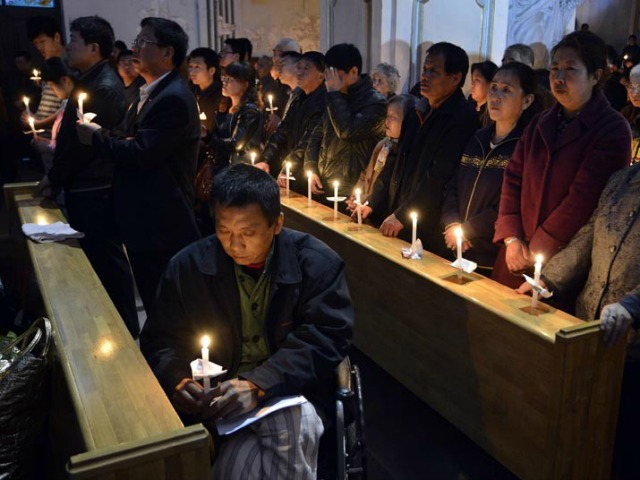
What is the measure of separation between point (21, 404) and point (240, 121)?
3706mm

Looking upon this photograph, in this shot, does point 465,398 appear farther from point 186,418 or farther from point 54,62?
point 54,62

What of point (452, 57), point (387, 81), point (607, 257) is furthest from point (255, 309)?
point (387, 81)

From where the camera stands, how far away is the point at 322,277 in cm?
205

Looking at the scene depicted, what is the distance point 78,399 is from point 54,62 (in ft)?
12.1

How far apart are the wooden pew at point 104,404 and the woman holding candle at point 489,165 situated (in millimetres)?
1728

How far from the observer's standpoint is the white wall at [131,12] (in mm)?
11211

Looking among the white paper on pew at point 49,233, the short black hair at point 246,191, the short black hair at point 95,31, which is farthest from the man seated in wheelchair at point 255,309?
the short black hair at point 95,31

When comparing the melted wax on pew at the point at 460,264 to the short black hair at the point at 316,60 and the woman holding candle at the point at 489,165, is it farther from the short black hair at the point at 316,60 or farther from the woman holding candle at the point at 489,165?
the short black hair at the point at 316,60

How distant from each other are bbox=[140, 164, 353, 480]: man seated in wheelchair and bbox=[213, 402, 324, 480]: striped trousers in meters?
0.01

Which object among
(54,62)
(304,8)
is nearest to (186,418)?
(54,62)

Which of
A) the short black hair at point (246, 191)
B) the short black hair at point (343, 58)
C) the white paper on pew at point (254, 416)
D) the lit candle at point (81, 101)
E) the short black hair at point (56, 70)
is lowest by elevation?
the white paper on pew at point (254, 416)

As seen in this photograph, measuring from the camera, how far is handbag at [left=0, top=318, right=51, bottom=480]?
6.13ft

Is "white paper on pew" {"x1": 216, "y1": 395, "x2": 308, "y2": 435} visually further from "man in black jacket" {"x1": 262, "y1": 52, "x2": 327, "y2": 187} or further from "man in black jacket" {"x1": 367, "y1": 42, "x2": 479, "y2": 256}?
"man in black jacket" {"x1": 262, "y1": 52, "x2": 327, "y2": 187}

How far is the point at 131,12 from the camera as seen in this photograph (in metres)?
11.5
